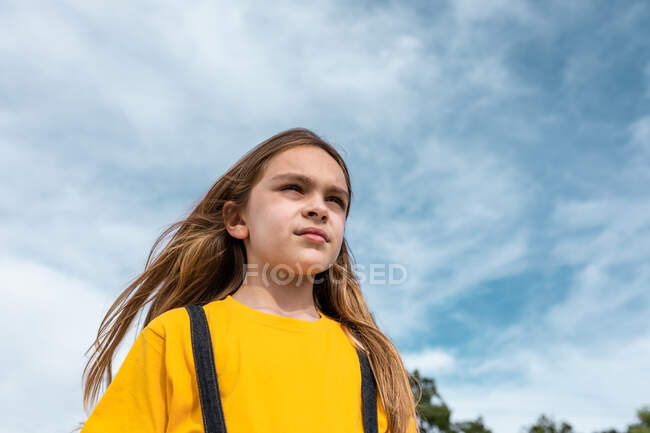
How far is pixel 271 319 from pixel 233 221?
0.78 m

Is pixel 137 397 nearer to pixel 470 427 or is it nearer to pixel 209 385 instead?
pixel 209 385

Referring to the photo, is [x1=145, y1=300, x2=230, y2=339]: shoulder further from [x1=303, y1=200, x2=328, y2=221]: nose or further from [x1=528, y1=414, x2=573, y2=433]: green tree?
[x1=528, y1=414, x2=573, y2=433]: green tree

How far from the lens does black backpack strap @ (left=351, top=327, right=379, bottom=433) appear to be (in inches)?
116

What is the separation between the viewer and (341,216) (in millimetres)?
3350

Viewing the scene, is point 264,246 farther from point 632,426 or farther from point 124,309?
point 632,426

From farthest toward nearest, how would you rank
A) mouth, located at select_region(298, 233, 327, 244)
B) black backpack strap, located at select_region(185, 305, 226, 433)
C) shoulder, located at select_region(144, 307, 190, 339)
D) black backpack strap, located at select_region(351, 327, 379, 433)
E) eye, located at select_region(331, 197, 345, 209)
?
eye, located at select_region(331, 197, 345, 209) < mouth, located at select_region(298, 233, 327, 244) < black backpack strap, located at select_region(351, 327, 379, 433) < shoulder, located at select_region(144, 307, 190, 339) < black backpack strap, located at select_region(185, 305, 226, 433)

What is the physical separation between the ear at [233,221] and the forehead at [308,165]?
332 millimetres

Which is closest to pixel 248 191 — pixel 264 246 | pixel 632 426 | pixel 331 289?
pixel 264 246

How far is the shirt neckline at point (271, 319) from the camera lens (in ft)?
9.88

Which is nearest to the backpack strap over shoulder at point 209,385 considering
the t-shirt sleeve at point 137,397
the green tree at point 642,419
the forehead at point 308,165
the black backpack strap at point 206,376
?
the black backpack strap at point 206,376

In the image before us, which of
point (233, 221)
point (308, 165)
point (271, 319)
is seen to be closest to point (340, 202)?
point (308, 165)

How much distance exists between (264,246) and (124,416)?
3.59 ft

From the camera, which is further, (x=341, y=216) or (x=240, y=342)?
(x=341, y=216)

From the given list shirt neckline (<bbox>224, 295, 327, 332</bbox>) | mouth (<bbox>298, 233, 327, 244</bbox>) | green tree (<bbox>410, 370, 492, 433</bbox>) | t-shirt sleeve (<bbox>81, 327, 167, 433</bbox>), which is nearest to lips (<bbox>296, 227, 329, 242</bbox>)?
mouth (<bbox>298, 233, 327, 244</bbox>)
